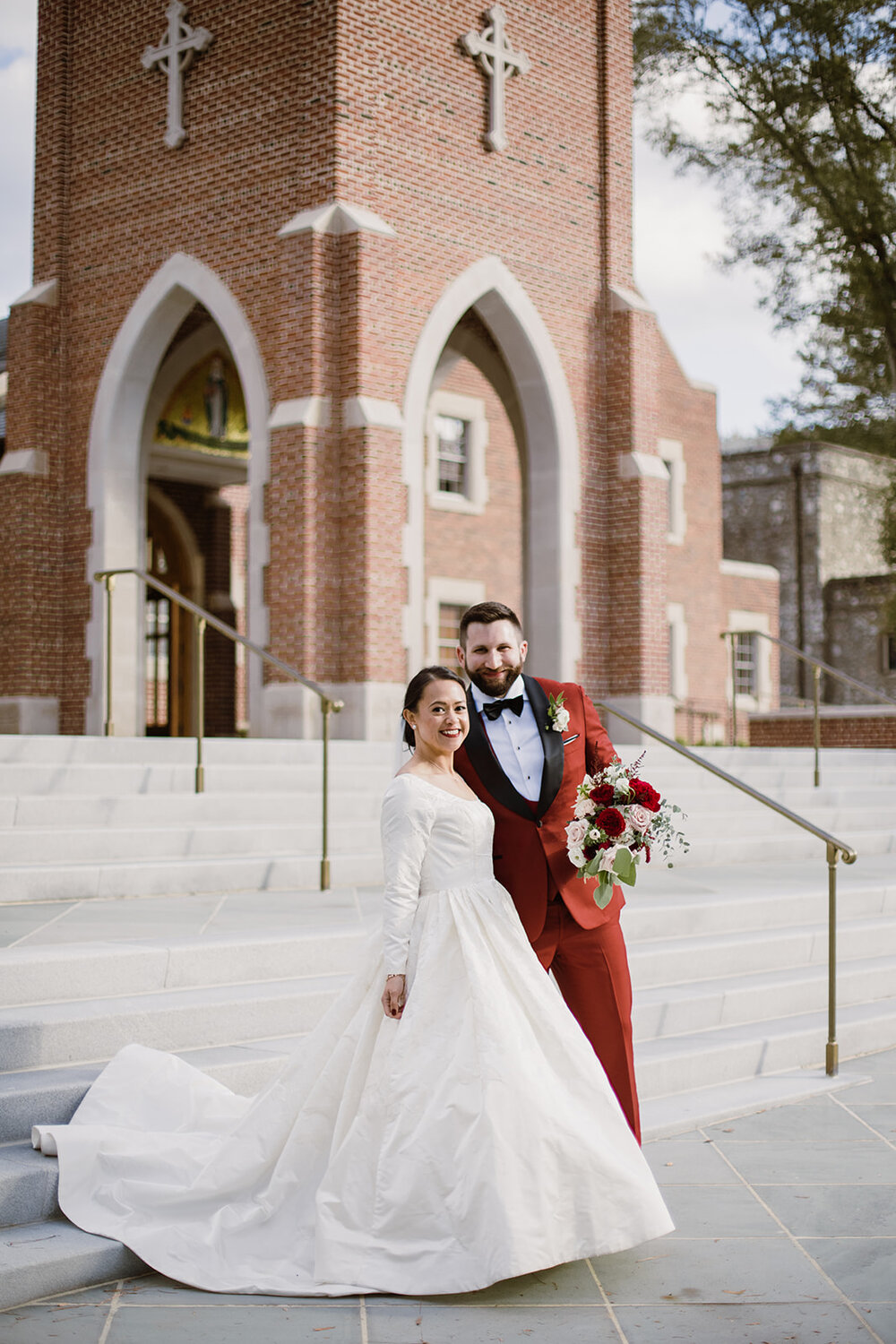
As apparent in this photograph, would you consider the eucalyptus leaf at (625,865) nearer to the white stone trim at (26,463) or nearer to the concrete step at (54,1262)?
the concrete step at (54,1262)

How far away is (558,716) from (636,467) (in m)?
12.0

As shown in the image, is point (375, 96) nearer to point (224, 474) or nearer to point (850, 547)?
point (224, 474)

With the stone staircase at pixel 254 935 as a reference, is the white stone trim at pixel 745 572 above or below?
above

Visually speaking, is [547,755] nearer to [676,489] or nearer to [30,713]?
[30,713]

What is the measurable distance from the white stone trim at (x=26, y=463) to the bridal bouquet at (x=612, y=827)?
1261 cm

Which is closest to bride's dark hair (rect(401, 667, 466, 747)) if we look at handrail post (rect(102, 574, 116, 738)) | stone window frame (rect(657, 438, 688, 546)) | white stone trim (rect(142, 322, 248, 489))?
handrail post (rect(102, 574, 116, 738))

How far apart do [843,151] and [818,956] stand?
17.6 meters

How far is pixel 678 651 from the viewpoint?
2386 centimetres

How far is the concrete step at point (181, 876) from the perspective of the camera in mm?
7109

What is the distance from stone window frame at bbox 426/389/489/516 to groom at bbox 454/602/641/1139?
17066 mm

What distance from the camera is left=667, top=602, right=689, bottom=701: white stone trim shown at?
939 inches

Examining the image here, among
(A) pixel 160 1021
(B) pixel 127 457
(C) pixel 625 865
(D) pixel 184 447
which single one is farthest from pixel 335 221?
(C) pixel 625 865

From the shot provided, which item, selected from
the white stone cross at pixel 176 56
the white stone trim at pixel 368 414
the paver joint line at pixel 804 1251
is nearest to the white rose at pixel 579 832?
the paver joint line at pixel 804 1251

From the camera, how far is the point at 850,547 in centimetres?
3206
